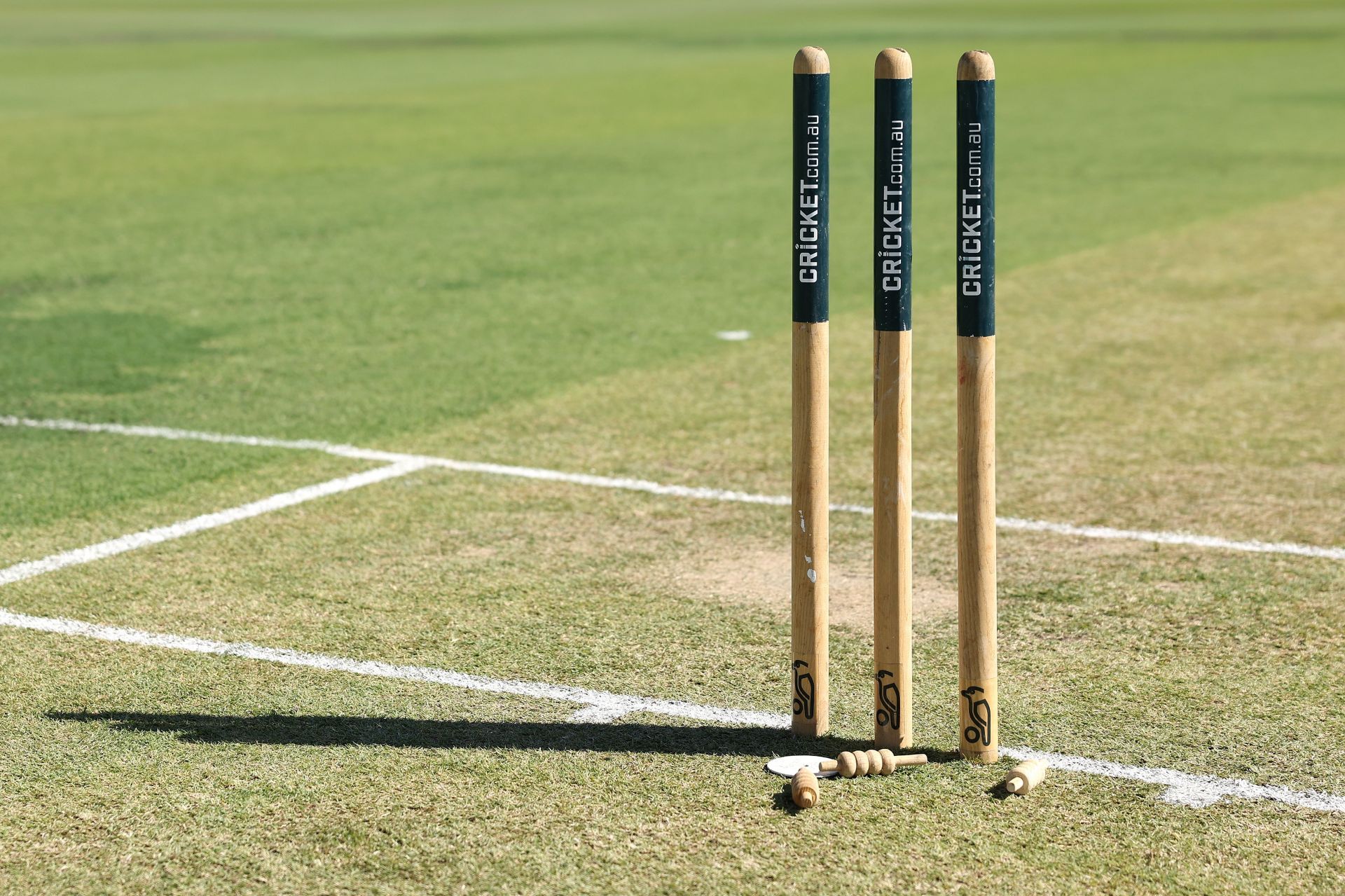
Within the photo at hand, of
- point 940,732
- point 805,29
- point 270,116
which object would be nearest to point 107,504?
point 940,732

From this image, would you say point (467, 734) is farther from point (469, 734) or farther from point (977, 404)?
point (977, 404)

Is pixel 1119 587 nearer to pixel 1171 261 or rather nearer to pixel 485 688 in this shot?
pixel 485 688

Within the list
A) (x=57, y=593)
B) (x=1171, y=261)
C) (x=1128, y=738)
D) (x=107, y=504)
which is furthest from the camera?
(x=1171, y=261)

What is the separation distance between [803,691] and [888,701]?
0.86ft

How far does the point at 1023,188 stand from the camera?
1733 cm

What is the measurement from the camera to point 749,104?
26047mm

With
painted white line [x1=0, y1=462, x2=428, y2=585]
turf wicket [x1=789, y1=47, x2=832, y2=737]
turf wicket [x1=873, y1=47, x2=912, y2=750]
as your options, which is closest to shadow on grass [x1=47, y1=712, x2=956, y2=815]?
turf wicket [x1=789, y1=47, x2=832, y2=737]

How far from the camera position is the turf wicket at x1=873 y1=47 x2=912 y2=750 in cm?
441

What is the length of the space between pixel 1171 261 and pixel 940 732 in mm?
9306

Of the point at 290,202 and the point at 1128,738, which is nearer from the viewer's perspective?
the point at 1128,738

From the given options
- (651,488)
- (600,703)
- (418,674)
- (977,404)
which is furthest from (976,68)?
(651,488)

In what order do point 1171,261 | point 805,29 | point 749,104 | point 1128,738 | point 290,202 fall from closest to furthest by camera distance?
point 1128,738 < point 1171,261 < point 290,202 < point 749,104 < point 805,29

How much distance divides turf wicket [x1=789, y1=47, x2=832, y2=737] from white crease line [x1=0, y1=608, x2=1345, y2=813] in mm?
296

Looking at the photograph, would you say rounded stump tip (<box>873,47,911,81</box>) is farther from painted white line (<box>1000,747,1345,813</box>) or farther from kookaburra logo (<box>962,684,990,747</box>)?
painted white line (<box>1000,747,1345,813</box>)
